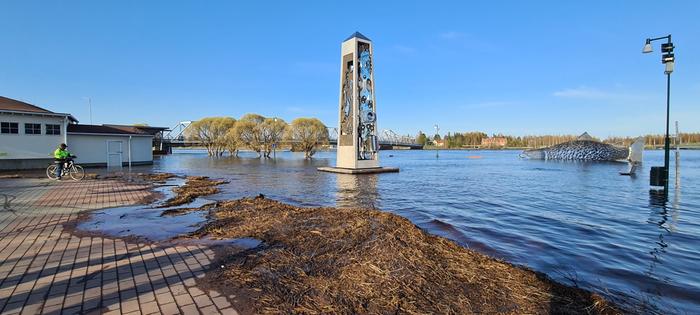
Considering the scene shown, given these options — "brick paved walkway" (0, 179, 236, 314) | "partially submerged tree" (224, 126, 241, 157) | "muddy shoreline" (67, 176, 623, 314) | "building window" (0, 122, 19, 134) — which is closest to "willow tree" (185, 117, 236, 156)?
"partially submerged tree" (224, 126, 241, 157)

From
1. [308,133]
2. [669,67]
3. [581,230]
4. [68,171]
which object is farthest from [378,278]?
[308,133]

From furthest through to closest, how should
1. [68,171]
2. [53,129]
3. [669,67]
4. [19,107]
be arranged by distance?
[53,129] < [19,107] < [68,171] < [669,67]

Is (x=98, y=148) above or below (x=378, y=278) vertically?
above

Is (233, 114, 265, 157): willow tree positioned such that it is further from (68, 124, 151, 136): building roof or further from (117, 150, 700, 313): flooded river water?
(117, 150, 700, 313): flooded river water

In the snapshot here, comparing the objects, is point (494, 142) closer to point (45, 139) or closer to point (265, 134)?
point (265, 134)

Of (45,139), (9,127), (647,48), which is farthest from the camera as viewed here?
(45,139)

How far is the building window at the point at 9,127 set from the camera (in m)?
23.9

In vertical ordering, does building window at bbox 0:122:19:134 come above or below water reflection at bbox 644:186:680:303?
above

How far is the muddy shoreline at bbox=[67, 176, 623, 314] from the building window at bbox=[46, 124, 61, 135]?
1036 inches

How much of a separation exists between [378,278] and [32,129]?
3113 centimetres

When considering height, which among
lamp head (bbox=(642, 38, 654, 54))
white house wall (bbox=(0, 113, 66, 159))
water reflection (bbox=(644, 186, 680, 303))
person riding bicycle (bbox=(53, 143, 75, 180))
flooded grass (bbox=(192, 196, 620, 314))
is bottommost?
water reflection (bbox=(644, 186, 680, 303))

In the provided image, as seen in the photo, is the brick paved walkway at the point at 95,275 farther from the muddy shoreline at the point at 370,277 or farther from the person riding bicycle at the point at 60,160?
the person riding bicycle at the point at 60,160

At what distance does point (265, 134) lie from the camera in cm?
7025

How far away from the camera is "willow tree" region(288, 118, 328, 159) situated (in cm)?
6550
